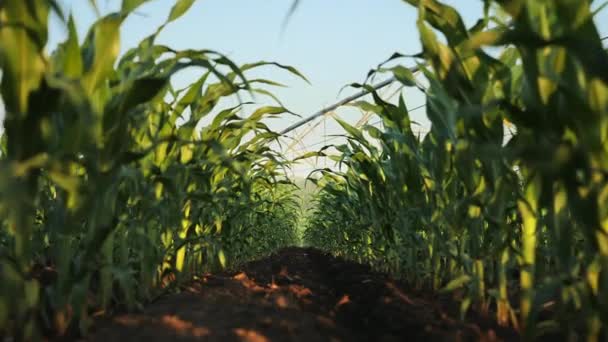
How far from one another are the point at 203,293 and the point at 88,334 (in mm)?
754

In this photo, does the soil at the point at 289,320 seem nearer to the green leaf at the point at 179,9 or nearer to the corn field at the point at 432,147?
the corn field at the point at 432,147

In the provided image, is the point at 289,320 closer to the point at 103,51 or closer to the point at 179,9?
the point at 103,51

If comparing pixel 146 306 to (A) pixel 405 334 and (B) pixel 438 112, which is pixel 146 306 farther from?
(B) pixel 438 112

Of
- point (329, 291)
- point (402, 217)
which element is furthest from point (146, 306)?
point (402, 217)

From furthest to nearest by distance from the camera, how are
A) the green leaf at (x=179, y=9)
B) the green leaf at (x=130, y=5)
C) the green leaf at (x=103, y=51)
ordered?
the green leaf at (x=179, y=9) < the green leaf at (x=130, y=5) < the green leaf at (x=103, y=51)

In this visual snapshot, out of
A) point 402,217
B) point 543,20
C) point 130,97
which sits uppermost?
point 543,20

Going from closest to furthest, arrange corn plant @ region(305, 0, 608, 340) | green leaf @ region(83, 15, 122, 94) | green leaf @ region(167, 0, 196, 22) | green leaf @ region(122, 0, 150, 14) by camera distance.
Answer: corn plant @ region(305, 0, 608, 340) < green leaf @ region(83, 15, 122, 94) < green leaf @ region(122, 0, 150, 14) < green leaf @ region(167, 0, 196, 22)

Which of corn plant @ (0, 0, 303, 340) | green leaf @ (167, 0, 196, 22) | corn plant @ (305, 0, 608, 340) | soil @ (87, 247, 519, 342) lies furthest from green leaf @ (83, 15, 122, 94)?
corn plant @ (305, 0, 608, 340)

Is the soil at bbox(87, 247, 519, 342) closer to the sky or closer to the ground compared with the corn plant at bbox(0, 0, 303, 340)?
closer to the ground

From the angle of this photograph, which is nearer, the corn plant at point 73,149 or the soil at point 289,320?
the corn plant at point 73,149

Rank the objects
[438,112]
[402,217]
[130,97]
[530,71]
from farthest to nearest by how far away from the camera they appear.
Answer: [402,217] < [438,112] < [130,97] < [530,71]

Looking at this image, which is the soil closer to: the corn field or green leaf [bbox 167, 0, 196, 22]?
the corn field

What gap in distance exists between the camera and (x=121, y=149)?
4.85ft

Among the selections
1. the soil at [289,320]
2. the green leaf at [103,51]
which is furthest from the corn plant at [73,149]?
the soil at [289,320]
